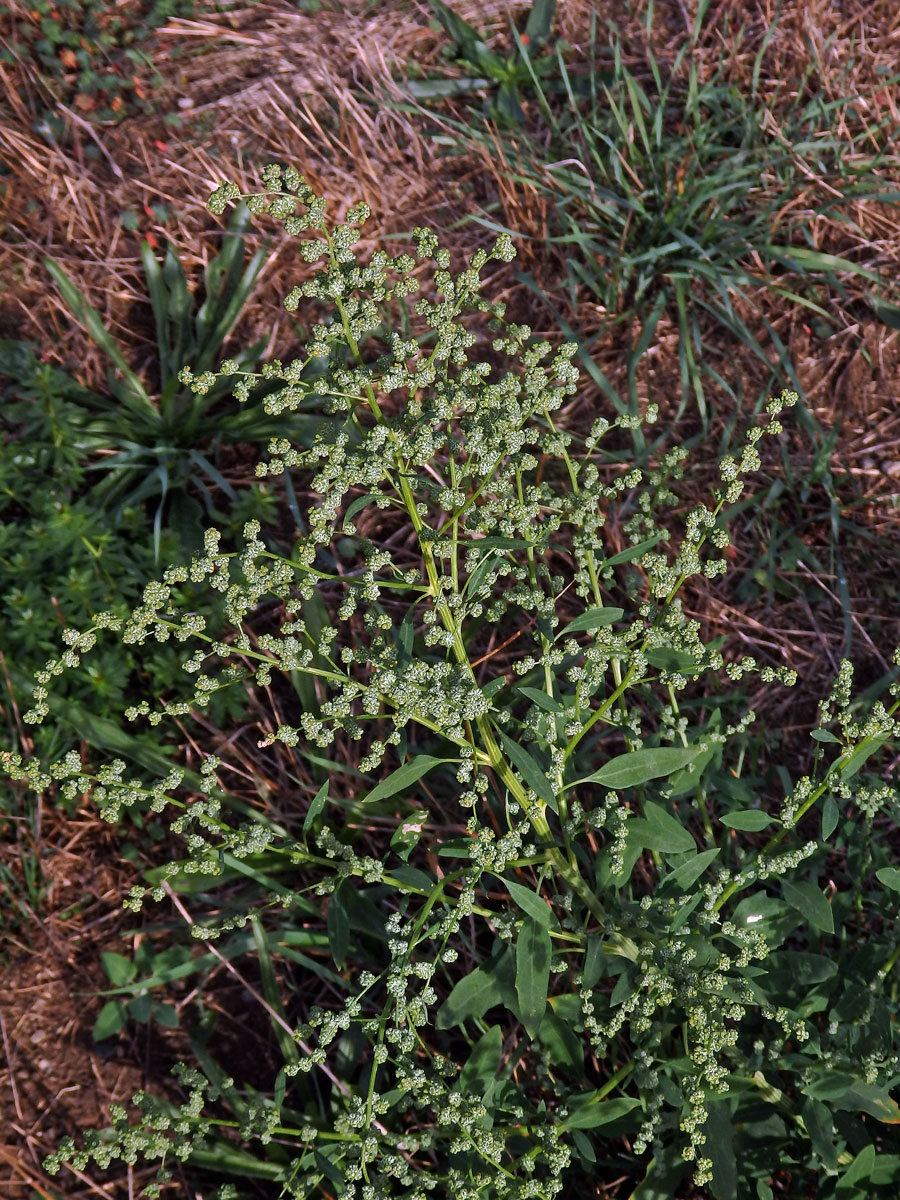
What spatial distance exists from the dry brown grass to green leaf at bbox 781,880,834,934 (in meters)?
1.12

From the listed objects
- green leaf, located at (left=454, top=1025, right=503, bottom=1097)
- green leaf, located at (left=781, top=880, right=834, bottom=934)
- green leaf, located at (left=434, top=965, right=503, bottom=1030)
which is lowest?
green leaf, located at (left=454, top=1025, right=503, bottom=1097)

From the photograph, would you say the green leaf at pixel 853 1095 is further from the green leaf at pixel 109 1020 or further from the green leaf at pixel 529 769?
the green leaf at pixel 109 1020

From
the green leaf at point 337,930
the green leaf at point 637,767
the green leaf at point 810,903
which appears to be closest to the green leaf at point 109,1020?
the green leaf at point 337,930

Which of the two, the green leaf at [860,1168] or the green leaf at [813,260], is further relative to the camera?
the green leaf at [813,260]

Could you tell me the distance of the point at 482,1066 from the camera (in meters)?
2.34

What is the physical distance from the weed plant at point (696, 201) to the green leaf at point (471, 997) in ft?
7.09

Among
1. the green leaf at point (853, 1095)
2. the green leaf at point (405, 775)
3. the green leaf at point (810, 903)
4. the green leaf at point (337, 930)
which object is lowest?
the green leaf at point (853, 1095)

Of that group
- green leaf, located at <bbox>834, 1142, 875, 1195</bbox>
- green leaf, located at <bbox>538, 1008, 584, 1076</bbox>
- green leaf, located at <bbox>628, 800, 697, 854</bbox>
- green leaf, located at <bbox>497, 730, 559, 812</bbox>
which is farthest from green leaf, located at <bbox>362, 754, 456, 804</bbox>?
green leaf, located at <bbox>834, 1142, 875, 1195</bbox>

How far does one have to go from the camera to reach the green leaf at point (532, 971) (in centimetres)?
202

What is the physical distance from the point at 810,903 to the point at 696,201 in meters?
2.60

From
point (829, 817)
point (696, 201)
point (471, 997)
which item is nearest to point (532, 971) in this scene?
point (471, 997)

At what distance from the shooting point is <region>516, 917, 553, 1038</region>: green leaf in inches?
79.5

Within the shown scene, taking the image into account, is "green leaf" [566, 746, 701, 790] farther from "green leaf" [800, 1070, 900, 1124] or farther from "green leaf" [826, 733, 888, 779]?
"green leaf" [800, 1070, 900, 1124]

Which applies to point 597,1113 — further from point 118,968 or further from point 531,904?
point 118,968
